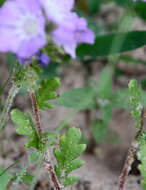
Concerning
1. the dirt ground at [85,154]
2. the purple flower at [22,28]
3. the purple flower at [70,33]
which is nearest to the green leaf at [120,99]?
the dirt ground at [85,154]

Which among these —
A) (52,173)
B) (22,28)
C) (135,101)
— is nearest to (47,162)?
(52,173)

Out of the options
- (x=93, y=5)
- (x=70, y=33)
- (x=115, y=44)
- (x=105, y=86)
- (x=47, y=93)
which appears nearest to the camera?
(x=70, y=33)

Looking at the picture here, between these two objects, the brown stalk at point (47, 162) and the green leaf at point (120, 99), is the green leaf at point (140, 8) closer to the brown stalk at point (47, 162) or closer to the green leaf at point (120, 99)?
the green leaf at point (120, 99)

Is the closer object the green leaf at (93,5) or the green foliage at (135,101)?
the green foliage at (135,101)

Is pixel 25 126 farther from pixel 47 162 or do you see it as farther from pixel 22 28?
pixel 22 28

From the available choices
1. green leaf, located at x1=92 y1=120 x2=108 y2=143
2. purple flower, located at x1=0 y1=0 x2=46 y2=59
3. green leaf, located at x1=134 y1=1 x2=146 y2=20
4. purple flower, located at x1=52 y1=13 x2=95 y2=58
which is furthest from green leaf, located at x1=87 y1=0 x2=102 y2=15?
purple flower, located at x1=0 y1=0 x2=46 y2=59

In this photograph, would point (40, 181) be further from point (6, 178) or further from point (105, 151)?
point (105, 151)
